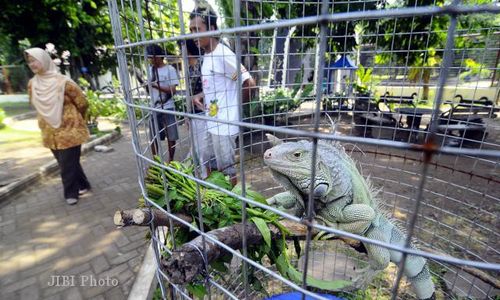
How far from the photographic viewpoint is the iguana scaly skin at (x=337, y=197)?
1275 mm

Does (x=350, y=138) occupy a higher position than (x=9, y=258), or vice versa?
(x=350, y=138)

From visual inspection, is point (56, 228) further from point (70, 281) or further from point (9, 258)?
point (70, 281)

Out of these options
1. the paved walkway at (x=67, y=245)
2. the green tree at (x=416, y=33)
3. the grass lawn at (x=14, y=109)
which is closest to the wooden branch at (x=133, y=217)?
the paved walkway at (x=67, y=245)

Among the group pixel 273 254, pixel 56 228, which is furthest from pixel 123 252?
pixel 273 254

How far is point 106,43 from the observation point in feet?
44.1

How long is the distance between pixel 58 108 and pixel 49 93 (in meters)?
0.20

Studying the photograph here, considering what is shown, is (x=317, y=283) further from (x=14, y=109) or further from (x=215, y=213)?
(x=14, y=109)

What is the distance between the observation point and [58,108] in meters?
3.48

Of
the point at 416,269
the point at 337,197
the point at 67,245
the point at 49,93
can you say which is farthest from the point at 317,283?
the point at 49,93

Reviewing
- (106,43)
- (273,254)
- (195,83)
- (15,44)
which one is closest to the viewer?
(273,254)

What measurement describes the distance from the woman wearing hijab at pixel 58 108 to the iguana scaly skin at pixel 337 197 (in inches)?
123

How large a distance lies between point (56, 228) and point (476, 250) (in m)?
4.65

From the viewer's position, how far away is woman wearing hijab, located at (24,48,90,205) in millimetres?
3432

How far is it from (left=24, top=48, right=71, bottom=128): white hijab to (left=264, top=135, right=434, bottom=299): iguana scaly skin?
3151 mm
